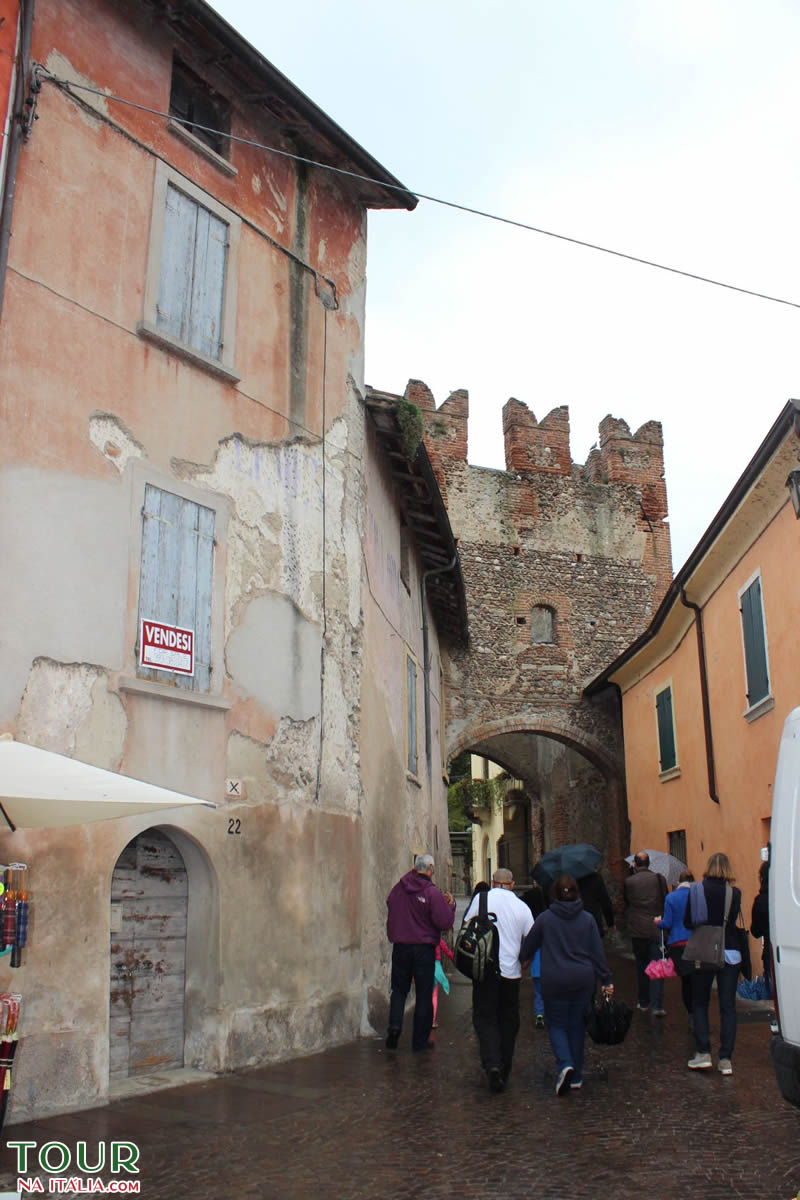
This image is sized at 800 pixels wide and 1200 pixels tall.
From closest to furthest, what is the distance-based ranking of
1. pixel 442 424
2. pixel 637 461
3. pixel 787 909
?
1. pixel 787 909
2. pixel 442 424
3. pixel 637 461

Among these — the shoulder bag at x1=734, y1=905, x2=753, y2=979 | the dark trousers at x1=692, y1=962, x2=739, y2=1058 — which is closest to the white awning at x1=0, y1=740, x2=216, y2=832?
the dark trousers at x1=692, y1=962, x2=739, y2=1058

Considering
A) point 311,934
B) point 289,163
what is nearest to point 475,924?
point 311,934

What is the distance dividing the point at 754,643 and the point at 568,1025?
6.33 m

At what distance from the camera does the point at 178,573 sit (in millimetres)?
7898

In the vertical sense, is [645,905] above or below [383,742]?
below

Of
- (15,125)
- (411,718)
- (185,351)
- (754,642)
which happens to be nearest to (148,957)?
(185,351)

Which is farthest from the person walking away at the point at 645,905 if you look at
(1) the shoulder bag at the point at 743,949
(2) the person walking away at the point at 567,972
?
(2) the person walking away at the point at 567,972

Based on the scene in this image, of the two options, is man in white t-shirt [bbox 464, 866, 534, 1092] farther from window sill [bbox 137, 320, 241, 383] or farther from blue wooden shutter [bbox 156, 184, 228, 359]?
blue wooden shutter [bbox 156, 184, 228, 359]

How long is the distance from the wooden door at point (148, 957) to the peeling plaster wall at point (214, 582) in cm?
14

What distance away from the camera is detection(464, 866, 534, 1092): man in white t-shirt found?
22.6 ft

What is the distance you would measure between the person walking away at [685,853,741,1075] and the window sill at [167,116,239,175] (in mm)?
6875

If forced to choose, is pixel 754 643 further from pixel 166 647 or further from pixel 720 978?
pixel 166 647

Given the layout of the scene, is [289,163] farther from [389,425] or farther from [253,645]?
[253,645]

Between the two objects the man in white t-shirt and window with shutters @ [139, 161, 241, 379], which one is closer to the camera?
the man in white t-shirt
